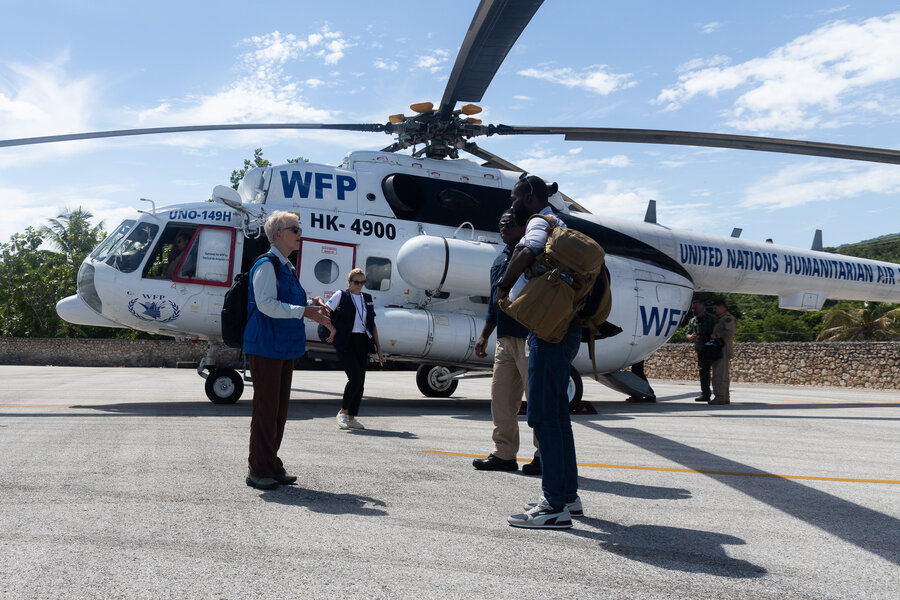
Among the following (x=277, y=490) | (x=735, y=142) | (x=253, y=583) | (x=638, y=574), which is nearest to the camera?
(x=253, y=583)

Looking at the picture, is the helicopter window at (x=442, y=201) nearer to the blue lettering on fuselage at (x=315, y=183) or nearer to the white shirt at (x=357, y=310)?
the blue lettering on fuselage at (x=315, y=183)

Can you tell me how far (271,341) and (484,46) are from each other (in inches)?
184

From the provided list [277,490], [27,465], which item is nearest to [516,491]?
[277,490]

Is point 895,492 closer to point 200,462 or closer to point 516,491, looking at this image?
point 516,491

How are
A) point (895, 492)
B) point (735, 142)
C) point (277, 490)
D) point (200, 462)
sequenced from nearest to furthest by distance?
point (277, 490)
point (895, 492)
point (200, 462)
point (735, 142)

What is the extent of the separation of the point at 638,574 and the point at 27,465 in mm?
4162

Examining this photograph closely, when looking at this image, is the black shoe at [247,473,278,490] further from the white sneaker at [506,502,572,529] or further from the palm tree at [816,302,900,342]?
the palm tree at [816,302,900,342]

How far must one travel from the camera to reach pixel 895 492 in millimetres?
4543

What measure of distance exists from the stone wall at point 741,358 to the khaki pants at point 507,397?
14.8 metres

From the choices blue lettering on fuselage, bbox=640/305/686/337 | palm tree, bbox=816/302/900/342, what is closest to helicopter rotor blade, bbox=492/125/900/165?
blue lettering on fuselage, bbox=640/305/686/337

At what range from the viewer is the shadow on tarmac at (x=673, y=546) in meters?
2.89

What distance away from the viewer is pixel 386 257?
1018 centimetres

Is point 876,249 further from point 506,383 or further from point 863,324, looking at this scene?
point 506,383

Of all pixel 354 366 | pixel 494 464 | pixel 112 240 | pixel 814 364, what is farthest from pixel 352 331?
pixel 814 364
